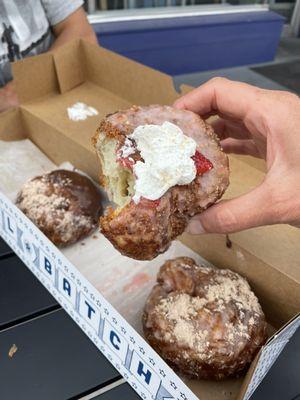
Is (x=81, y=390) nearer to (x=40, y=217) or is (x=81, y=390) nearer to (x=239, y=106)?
(x=40, y=217)

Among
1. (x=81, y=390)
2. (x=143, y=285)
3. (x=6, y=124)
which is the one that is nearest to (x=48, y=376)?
(x=81, y=390)

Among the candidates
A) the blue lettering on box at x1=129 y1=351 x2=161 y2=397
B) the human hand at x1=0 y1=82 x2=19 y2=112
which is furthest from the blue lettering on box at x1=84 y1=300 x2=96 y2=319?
the human hand at x1=0 y1=82 x2=19 y2=112

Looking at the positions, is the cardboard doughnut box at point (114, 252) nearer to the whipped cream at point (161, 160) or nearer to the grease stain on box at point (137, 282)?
the grease stain on box at point (137, 282)

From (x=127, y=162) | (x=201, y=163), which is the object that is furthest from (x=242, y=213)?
(x=127, y=162)

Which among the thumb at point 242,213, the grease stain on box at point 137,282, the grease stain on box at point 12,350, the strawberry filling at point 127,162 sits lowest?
the grease stain on box at point 137,282

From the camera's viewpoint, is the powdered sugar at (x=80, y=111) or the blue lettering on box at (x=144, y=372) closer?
the blue lettering on box at (x=144, y=372)

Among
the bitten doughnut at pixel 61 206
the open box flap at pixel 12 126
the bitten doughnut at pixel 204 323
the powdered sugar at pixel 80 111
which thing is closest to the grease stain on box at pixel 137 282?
the bitten doughnut at pixel 204 323

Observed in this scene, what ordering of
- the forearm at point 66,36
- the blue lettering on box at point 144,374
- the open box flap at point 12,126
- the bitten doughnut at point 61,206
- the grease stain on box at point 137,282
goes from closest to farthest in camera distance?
the blue lettering on box at point 144,374 → the grease stain on box at point 137,282 → the bitten doughnut at point 61,206 → the open box flap at point 12,126 → the forearm at point 66,36

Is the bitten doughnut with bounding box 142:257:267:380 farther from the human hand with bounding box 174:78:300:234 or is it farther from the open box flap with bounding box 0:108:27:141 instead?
the open box flap with bounding box 0:108:27:141

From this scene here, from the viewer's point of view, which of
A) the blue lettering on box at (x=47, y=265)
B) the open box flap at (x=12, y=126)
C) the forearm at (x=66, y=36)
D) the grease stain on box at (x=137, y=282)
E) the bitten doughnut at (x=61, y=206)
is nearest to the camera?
the blue lettering on box at (x=47, y=265)
